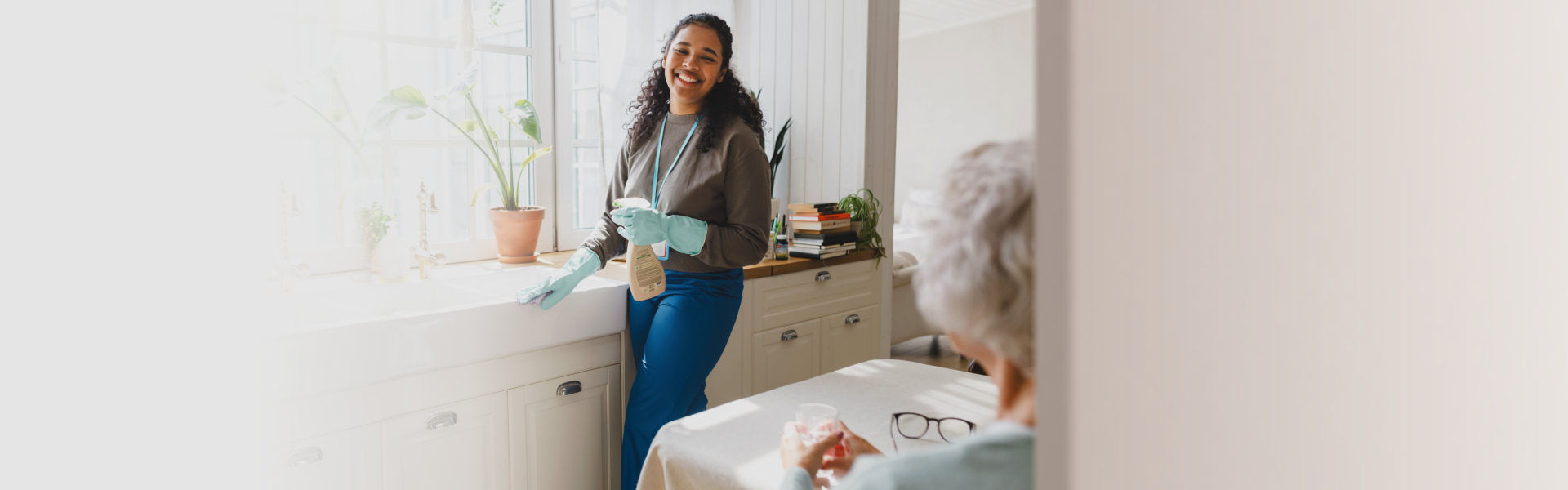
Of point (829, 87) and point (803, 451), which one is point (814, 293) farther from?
point (803, 451)

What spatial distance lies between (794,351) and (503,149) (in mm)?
1024

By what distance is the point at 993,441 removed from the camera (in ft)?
1.17

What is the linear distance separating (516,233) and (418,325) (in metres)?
0.77

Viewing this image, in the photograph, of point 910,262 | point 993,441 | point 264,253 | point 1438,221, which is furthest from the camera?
point 910,262

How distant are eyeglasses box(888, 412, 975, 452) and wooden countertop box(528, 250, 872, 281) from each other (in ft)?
3.36

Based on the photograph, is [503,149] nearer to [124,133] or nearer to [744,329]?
[744,329]

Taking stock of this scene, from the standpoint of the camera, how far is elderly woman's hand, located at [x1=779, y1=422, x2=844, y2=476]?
2.41 feet

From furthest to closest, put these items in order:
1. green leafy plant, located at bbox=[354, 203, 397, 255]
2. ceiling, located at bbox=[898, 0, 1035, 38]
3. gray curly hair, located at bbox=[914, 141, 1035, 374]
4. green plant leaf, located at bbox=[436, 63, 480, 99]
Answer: green plant leaf, located at bbox=[436, 63, 480, 99] < green leafy plant, located at bbox=[354, 203, 397, 255] < ceiling, located at bbox=[898, 0, 1035, 38] < gray curly hair, located at bbox=[914, 141, 1035, 374]

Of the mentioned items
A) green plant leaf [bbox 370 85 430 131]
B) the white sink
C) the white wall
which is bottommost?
the white sink

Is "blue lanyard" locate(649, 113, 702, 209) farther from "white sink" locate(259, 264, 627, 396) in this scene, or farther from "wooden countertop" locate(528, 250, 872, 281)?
"wooden countertop" locate(528, 250, 872, 281)

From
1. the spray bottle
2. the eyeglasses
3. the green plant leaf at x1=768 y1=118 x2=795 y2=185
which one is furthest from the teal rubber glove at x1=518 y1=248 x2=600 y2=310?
the green plant leaf at x1=768 y1=118 x2=795 y2=185

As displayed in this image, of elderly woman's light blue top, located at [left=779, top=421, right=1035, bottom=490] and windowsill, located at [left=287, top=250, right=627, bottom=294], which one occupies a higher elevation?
elderly woman's light blue top, located at [left=779, top=421, right=1035, bottom=490]

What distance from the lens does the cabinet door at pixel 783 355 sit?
8.16 feet

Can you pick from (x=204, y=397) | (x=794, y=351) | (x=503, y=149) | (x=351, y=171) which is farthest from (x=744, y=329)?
(x=204, y=397)
